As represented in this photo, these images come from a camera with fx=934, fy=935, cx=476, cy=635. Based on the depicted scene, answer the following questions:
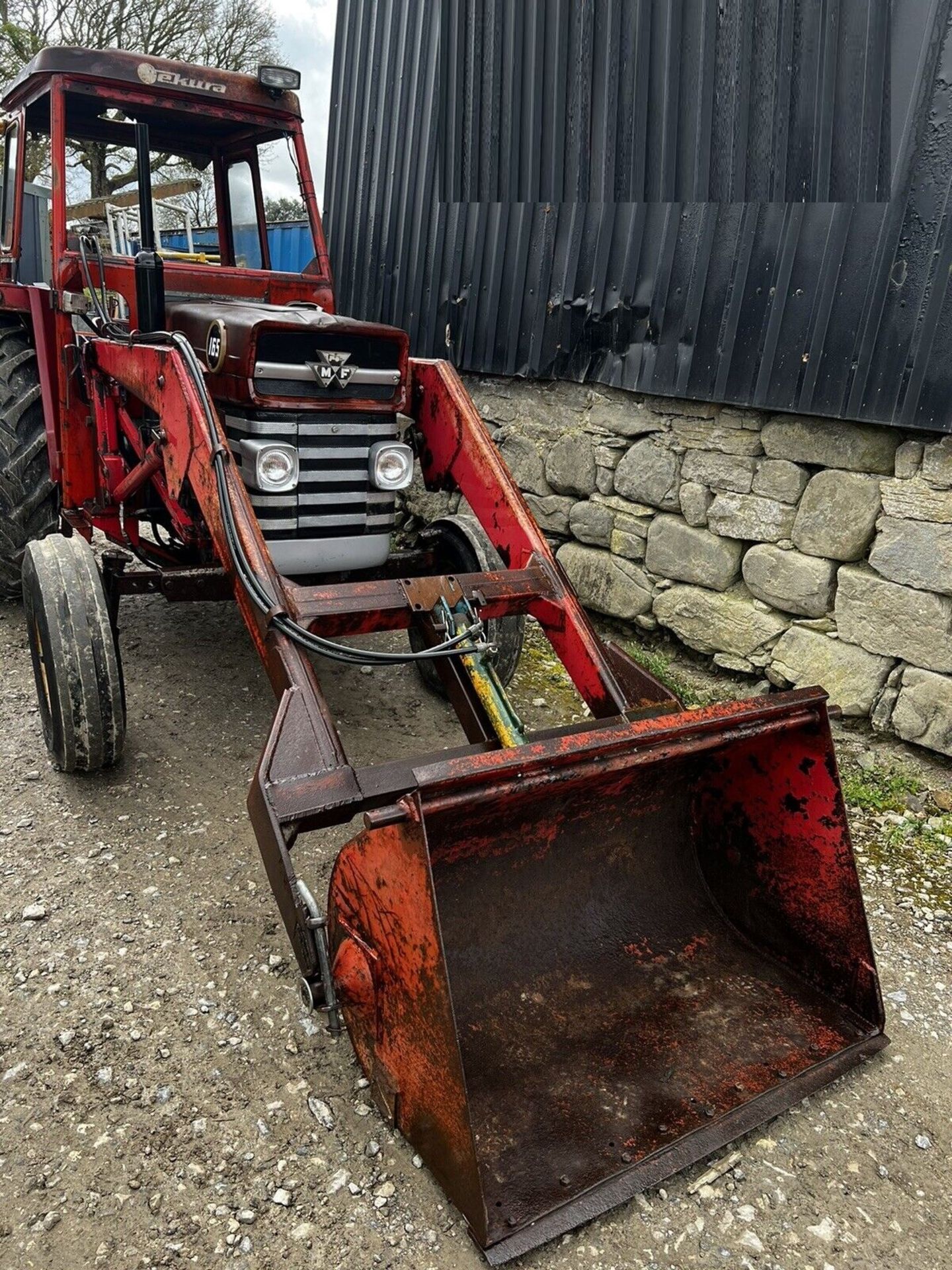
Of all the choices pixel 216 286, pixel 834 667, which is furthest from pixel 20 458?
pixel 834 667

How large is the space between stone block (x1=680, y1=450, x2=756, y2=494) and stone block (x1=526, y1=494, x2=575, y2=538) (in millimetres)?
891

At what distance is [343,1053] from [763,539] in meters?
2.88

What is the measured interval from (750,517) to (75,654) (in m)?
2.92

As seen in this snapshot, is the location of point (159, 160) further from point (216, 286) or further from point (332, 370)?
point (332, 370)

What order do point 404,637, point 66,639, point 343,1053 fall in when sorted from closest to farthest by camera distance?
point 343,1053 < point 66,639 < point 404,637

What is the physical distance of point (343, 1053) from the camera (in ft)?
8.20

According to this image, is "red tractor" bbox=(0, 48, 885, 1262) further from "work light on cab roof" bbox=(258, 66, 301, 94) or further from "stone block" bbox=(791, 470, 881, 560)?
"stone block" bbox=(791, 470, 881, 560)

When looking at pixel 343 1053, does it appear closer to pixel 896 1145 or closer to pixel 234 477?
pixel 896 1145

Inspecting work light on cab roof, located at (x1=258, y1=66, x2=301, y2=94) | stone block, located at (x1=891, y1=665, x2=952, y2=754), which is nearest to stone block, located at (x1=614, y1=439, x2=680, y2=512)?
stone block, located at (x1=891, y1=665, x2=952, y2=754)

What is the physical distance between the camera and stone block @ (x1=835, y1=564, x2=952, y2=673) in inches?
144

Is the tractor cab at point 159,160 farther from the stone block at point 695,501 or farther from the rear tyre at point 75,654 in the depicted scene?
the stone block at point 695,501

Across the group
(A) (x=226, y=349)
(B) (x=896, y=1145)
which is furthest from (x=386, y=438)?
(B) (x=896, y=1145)

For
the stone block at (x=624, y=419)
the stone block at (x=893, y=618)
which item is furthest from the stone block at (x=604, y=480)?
the stone block at (x=893, y=618)

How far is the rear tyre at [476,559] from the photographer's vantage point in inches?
163
